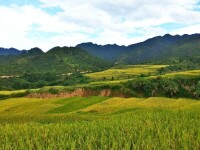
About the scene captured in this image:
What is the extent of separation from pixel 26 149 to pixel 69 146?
5.11 feet

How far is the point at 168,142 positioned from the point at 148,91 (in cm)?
11908

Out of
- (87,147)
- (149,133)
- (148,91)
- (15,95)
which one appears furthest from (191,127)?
(15,95)

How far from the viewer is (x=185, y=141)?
11938 millimetres

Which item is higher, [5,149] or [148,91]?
[5,149]

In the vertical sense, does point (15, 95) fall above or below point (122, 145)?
below

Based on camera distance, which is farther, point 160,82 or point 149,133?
point 160,82

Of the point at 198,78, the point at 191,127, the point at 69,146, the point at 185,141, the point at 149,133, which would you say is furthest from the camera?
the point at 198,78

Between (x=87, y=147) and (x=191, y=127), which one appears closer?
(x=87, y=147)

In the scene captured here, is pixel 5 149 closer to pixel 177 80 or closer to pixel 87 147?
pixel 87 147

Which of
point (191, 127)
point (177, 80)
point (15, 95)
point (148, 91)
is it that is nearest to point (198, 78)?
point (177, 80)

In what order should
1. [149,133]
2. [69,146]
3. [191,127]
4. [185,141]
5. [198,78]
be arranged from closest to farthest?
[185,141] < [69,146] < [149,133] < [191,127] < [198,78]

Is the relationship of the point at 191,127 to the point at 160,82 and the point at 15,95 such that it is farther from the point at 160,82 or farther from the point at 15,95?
the point at 15,95

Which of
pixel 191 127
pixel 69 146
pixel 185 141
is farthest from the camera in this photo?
pixel 191 127

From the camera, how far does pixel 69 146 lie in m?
Result: 12.7
